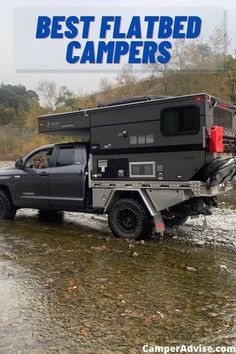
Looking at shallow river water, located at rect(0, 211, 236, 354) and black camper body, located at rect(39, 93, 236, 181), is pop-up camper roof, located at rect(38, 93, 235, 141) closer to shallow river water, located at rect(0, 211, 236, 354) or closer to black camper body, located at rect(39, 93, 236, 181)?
black camper body, located at rect(39, 93, 236, 181)

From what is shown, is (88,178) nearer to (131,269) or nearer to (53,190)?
(53,190)

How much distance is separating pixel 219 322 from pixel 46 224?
18.3ft

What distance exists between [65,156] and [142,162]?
204 cm

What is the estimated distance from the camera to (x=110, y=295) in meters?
4.28

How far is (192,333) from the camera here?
3.38m

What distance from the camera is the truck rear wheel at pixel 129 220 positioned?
6630 millimetres

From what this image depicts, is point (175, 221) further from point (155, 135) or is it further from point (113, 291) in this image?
point (113, 291)

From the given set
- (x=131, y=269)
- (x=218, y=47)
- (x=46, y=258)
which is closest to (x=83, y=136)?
(x=46, y=258)

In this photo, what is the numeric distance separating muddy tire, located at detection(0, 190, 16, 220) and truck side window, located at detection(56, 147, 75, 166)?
1753 mm

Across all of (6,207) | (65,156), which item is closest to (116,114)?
(65,156)

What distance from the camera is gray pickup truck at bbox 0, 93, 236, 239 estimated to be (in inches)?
236

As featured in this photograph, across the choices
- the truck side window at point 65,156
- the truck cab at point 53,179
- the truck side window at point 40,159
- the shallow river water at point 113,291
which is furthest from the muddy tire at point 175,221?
the truck side window at point 40,159

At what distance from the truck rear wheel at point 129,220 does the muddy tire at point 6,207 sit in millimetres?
2979

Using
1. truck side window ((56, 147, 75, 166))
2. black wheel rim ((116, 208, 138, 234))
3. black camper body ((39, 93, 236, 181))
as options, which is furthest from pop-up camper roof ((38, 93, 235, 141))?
black wheel rim ((116, 208, 138, 234))
